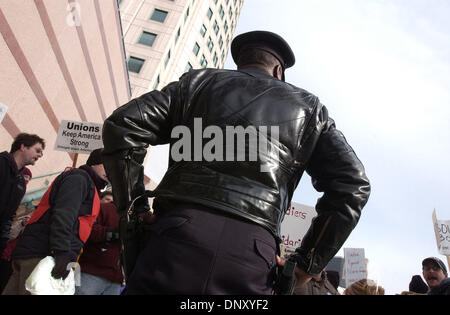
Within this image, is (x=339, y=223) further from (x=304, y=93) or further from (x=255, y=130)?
(x=304, y=93)

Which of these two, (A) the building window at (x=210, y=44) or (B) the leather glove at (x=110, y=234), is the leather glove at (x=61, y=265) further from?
(A) the building window at (x=210, y=44)

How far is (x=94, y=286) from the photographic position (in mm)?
2732

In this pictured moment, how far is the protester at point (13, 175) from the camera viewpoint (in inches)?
122

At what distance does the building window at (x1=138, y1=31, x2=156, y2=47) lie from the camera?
22500 mm

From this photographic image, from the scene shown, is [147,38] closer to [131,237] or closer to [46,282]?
[46,282]

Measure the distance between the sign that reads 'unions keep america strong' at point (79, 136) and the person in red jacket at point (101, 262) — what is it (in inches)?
98.0

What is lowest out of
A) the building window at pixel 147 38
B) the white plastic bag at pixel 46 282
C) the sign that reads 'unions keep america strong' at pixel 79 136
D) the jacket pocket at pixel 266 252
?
the white plastic bag at pixel 46 282

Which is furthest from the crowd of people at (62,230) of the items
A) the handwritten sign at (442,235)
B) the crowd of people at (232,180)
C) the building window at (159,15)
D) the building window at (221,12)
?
the building window at (221,12)

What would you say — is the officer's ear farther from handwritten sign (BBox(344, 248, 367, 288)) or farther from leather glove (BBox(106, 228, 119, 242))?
handwritten sign (BBox(344, 248, 367, 288))

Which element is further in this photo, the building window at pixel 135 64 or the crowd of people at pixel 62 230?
the building window at pixel 135 64

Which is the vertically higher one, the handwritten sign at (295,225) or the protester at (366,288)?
the handwritten sign at (295,225)

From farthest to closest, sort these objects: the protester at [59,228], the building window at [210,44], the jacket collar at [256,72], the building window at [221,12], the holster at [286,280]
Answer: the building window at [221,12], the building window at [210,44], the protester at [59,228], the jacket collar at [256,72], the holster at [286,280]

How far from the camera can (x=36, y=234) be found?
2385mm

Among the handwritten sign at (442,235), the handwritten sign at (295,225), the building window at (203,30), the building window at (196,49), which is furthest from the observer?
the building window at (203,30)
